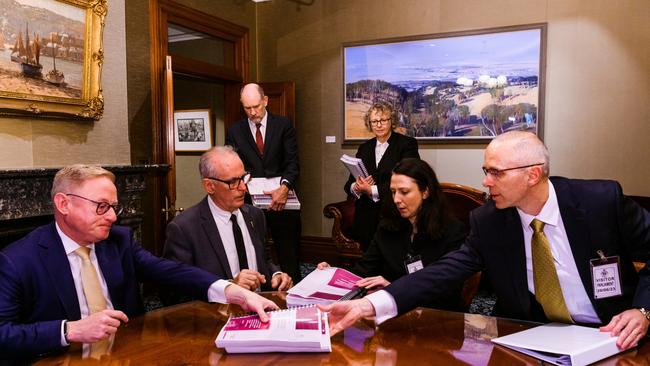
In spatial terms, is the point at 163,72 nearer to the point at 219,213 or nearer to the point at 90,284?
the point at 219,213

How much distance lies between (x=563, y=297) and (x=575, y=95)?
12.7 ft

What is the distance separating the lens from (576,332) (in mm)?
1575

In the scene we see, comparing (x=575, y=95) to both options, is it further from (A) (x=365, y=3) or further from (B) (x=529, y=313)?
(B) (x=529, y=313)

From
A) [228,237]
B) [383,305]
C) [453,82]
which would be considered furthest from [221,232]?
[453,82]

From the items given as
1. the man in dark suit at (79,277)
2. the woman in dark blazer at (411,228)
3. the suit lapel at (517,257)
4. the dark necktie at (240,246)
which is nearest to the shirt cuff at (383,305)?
the man in dark suit at (79,277)

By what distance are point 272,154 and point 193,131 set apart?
3530 millimetres

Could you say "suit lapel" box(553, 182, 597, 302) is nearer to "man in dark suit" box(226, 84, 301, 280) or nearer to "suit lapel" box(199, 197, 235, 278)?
"suit lapel" box(199, 197, 235, 278)

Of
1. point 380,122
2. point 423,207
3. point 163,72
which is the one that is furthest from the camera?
point 163,72

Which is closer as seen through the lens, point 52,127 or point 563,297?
point 563,297

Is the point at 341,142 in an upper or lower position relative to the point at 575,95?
lower

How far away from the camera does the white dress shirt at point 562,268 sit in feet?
6.04

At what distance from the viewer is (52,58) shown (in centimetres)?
362

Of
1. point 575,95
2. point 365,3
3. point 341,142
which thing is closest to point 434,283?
point 575,95

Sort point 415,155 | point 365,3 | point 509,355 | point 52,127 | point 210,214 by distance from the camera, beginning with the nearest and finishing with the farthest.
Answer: point 509,355
point 210,214
point 52,127
point 415,155
point 365,3
